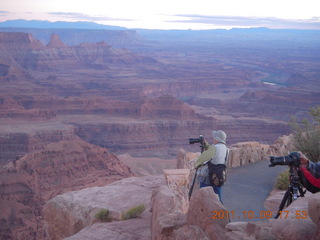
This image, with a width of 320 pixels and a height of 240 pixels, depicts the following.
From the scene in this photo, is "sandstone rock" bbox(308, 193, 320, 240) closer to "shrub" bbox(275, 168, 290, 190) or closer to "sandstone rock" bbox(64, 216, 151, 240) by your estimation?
"sandstone rock" bbox(64, 216, 151, 240)

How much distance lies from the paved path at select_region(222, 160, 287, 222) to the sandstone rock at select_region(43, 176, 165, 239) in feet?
4.70

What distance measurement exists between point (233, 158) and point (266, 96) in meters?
64.7

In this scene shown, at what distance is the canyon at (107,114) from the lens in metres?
26.3

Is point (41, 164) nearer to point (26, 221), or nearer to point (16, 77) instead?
point (26, 221)

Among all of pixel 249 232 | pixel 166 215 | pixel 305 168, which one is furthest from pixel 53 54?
pixel 249 232

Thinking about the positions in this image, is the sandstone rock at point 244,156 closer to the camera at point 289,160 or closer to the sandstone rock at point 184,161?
the sandstone rock at point 184,161

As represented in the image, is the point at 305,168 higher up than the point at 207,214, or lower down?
higher up

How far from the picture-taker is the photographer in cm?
481

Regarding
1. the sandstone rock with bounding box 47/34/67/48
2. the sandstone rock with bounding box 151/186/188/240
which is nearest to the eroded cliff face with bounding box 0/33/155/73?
the sandstone rock with bounding box 47/34/67/48

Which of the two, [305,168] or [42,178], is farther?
[42,178]

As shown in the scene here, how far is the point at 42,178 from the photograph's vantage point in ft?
87.0

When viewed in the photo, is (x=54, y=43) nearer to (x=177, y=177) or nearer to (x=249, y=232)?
(x=177, y=177)

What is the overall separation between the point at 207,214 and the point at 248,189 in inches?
151

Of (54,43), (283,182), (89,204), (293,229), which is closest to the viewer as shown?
(293,229)
